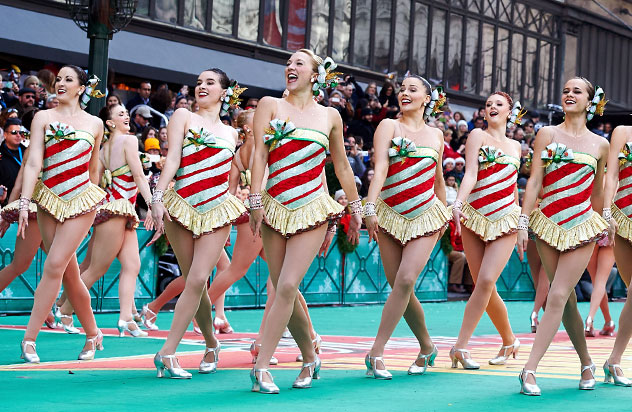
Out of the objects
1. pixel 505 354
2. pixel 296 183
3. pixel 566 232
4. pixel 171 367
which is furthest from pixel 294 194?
pixel 505 354

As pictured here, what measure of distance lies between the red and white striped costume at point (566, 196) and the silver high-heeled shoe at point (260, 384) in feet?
→ 6.61

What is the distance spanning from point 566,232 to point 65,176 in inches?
142

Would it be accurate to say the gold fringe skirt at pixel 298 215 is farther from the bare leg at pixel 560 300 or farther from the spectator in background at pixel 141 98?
the spectator in background at pixel 141 98

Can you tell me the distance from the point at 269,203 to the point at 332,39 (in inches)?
721

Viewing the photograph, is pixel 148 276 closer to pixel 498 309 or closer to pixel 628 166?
pixel 498 309

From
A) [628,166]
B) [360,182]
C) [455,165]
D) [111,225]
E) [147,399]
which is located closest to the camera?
[147,399]

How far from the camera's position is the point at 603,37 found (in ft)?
110

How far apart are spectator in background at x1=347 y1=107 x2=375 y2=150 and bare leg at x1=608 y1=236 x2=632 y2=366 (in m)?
12.6

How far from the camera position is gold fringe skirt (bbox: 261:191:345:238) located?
6.55 metres

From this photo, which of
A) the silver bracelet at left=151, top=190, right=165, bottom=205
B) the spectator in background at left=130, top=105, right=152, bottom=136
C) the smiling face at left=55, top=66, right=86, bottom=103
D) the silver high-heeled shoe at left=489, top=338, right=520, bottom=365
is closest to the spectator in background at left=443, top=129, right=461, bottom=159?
the spectator in background at left=130, top=105, right=152, bottom=136

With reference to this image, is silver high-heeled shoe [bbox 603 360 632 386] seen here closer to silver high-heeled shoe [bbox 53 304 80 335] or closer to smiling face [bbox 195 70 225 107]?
smiling face [bbox 195 70 225 107]

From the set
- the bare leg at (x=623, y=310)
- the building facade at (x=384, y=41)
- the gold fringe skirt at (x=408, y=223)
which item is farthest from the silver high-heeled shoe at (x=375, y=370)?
the building facade at (x=384, y=41)

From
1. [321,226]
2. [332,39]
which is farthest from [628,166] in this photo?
[332,39]

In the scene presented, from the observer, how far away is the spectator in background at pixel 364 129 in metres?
20.0
